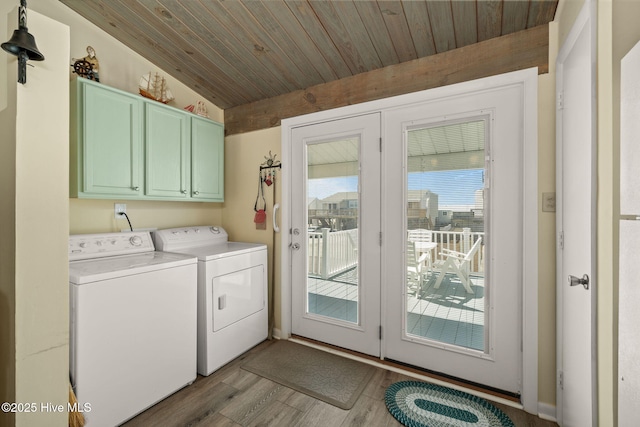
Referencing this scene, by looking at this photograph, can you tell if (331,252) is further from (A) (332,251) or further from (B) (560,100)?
(B) (560,100)

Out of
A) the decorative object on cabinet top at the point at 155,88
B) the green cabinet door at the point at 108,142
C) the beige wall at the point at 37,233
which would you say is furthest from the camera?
the decorative object on cabinet top at the point at 155,88

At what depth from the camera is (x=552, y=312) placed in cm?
166

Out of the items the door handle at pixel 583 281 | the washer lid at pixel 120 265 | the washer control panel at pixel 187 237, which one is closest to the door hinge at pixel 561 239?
the door handle at pixel 583 281

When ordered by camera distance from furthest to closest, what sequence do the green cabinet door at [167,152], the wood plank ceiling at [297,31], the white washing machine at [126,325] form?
the green cabinet door at [167,152] → the wood plank ceiling at [297,31] → the white washing machine at [126,325]

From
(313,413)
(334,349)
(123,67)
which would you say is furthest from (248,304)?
(123,67)

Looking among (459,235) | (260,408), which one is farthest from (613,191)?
(260,408)

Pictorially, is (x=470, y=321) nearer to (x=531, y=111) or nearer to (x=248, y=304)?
(x=531, y=111)

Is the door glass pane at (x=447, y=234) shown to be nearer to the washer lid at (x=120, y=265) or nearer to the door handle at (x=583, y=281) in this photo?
the door handle at (x=583, y=281)

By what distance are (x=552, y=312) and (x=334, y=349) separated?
62.6 inches

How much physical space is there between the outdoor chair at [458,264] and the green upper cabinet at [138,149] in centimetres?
217

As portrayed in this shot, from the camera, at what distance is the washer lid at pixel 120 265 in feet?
4.85

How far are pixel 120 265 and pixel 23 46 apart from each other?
1.16m

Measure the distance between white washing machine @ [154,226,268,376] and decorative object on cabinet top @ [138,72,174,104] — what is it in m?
1.16

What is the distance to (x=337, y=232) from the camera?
2414 mm
